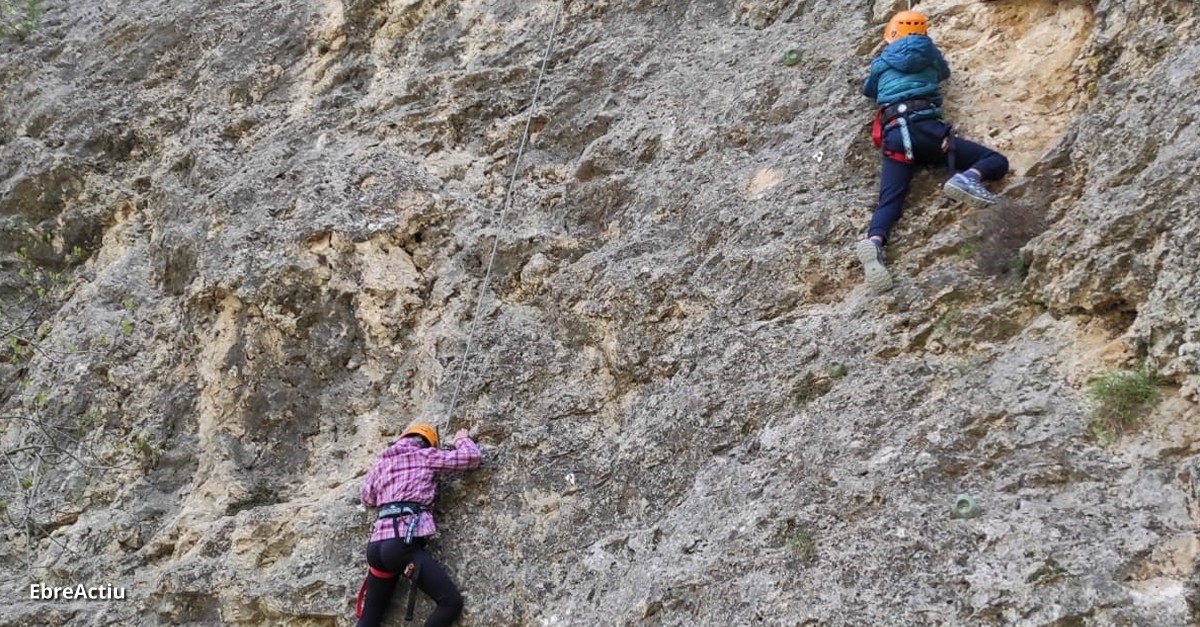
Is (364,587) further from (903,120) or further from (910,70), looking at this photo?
(910,70)

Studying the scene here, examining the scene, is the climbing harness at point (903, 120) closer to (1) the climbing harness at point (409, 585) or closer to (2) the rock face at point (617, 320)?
(2) the rock face at point (617, 320)

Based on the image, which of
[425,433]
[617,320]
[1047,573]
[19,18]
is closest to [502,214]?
[617,320]

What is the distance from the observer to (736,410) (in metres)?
5.08

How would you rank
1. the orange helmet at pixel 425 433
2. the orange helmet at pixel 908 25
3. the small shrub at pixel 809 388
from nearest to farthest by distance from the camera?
the small shrub at pixel 809 388, the orange helmet at pixel 908 25, the orange helmet at pixel 425 433

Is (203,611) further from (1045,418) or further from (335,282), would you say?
(1045,418)

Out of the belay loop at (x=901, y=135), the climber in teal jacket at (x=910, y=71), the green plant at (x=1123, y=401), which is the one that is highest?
the climber in teal jacket at (x=910, y=71)

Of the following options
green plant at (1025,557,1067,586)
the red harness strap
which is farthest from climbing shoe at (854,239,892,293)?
the red harness strap

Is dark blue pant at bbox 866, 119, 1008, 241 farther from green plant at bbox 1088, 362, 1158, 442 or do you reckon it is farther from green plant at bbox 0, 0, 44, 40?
green plant at bbox 0, 0, 44, 40

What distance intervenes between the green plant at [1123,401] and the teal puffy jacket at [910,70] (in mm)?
2040

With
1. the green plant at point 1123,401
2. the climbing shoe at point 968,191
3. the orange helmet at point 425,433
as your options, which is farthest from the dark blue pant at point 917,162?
the orange helmet at point 425,433

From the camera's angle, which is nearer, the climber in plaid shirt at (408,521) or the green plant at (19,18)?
the climber in plaid shirt at (408,521)

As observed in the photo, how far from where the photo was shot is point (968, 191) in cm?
489

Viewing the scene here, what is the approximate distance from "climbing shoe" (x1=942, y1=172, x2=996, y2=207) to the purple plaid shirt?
117 inches

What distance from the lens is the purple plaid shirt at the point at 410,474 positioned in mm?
5523
